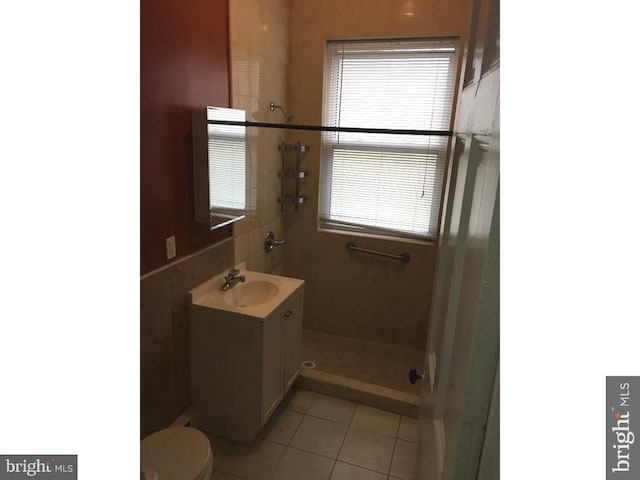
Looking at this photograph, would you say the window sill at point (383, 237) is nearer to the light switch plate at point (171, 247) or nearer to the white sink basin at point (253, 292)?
the white sink basin at point (253, 292)

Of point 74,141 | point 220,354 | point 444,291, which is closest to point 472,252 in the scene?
point 444,291

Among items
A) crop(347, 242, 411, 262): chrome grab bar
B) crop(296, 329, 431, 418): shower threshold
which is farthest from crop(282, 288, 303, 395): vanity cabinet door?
crop(347, 242, 411, 262): chrome grab bar

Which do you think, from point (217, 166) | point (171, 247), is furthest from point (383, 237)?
point (171, 247)

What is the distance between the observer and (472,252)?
0.53 metres

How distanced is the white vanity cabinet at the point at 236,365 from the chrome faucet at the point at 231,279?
0.68 ft

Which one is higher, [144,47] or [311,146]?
[144,47]

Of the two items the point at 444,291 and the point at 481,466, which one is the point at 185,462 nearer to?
the point at 444,291

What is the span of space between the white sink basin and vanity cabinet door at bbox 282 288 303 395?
137 millimetres

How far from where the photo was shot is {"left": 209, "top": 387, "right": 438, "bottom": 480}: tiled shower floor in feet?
6.30

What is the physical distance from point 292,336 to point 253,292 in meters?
0.35

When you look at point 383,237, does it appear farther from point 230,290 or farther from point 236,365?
point 236,365

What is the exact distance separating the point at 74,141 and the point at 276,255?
2720 millimetres

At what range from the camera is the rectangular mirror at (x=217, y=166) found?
1.83 meters

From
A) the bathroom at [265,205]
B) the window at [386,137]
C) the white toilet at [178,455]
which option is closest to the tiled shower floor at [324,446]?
the bathroom at [265,205]
